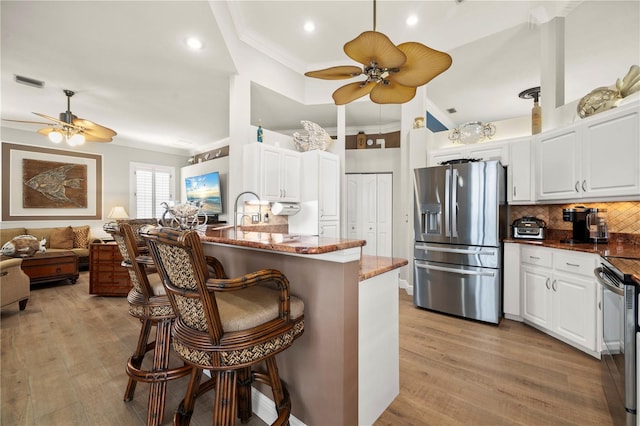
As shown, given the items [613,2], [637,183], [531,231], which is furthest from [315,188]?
[613,2]

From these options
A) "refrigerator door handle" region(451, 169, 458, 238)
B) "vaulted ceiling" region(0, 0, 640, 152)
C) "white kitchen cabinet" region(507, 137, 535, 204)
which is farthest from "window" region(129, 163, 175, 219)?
"white kitchen cabinet" region(507, 137, 535, 204)

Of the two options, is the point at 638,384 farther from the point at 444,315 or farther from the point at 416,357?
the point at 444,315

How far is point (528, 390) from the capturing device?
1917 millimetres

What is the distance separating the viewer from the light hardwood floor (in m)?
1.69

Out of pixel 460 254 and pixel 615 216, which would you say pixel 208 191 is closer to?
pixel 460 254

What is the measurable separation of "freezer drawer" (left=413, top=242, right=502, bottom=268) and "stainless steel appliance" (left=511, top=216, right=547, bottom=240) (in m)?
0.33

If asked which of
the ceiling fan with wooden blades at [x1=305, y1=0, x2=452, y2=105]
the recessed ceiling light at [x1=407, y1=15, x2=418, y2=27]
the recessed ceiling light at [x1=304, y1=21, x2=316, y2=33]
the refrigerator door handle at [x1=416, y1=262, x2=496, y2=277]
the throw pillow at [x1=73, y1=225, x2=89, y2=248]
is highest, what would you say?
the recessed ceiling light at [x1=407, y1=15, x2=418, y2=27]

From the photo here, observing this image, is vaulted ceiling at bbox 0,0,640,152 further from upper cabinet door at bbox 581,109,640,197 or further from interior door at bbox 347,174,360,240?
upper cabinet door at bbox 581,109,640,197

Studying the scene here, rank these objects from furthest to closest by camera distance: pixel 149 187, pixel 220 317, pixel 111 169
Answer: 1. pixel 149 187
2. pixel 111 169
3. pixel 220 317

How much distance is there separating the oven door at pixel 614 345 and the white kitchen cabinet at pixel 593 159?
1.02 m

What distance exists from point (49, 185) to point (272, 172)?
5360 millimetres

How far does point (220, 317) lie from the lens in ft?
3.70

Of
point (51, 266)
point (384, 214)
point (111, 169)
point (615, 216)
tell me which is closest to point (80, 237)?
point (51, 266)

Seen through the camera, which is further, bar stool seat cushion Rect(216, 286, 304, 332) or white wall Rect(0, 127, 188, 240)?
white wall Rect(0, 127, 188, 240)
